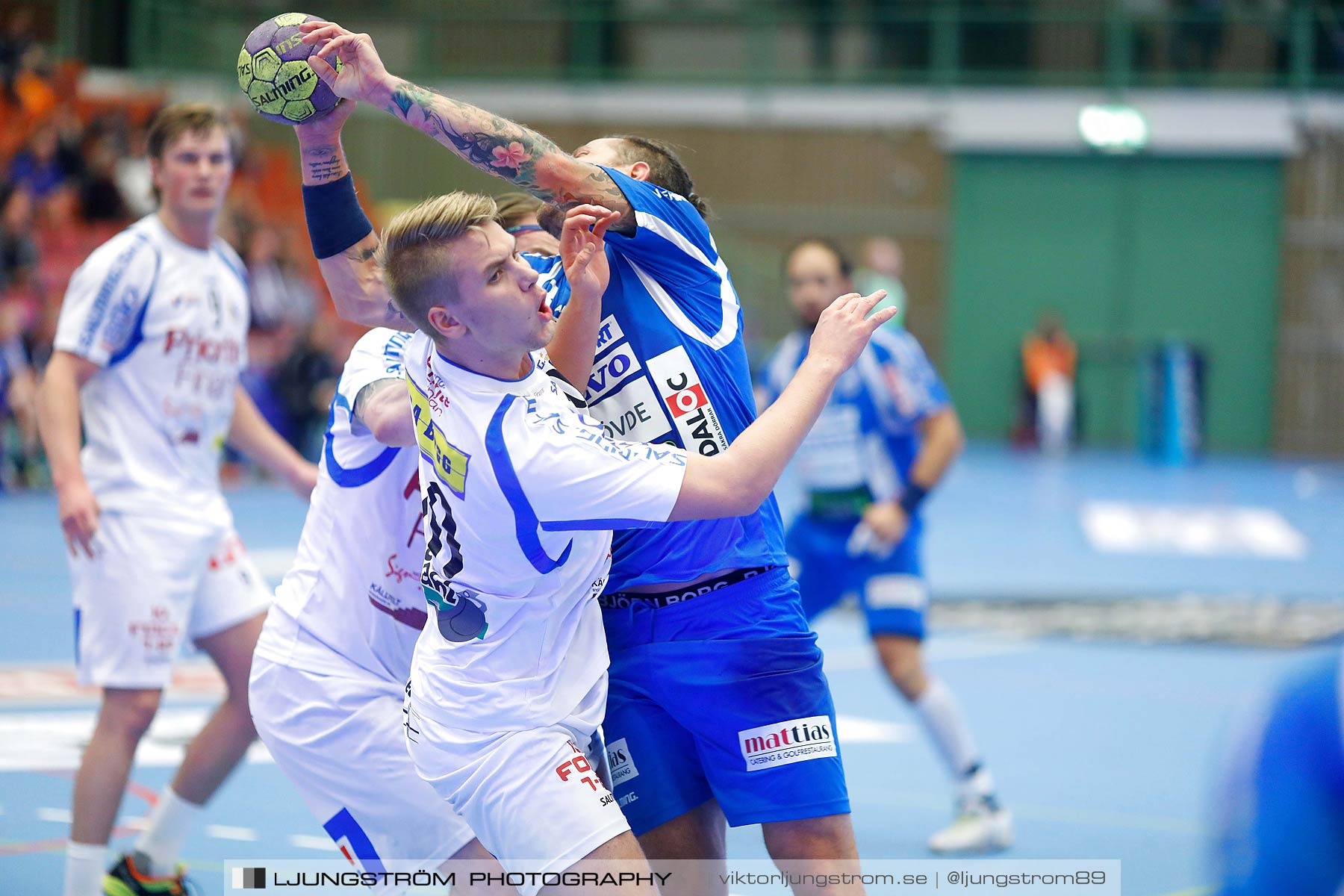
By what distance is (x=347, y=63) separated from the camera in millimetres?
3074

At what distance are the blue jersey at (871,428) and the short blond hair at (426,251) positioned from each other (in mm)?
3459

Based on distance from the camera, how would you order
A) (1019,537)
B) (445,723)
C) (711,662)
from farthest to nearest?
(1019,537)
(711,662)
(445,723)

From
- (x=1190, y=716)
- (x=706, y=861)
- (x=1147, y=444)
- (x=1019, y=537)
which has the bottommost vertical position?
(x=1147, y=444)

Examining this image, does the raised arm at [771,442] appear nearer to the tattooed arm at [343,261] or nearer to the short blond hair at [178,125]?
the tattooed arm at [343,261]

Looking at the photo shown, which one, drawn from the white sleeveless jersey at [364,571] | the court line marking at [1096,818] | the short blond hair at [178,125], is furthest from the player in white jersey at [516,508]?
the court line marking at [1096,818]

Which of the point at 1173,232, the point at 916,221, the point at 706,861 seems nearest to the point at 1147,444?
the point at 1173,232

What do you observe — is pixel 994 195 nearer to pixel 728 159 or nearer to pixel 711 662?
pixel 728 159

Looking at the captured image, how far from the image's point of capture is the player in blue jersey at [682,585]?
3.15 m

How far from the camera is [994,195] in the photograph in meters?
25.5

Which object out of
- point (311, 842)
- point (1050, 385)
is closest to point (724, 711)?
point (311, 842)

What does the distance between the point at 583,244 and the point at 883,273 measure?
7966 millimetres

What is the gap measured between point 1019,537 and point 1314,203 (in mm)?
13735

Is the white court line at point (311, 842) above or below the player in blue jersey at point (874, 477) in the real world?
below

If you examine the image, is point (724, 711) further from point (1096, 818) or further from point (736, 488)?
point (1096, 818)
